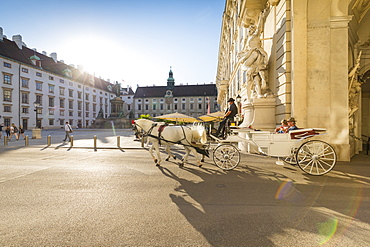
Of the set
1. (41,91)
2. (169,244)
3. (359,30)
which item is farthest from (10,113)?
(359,30)

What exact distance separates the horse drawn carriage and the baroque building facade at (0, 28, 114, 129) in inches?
1311

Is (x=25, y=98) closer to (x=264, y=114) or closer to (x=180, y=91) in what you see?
(x=264, y=114)

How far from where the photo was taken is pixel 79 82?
64.7 metres

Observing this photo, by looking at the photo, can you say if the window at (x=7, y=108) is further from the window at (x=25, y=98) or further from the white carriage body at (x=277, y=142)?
the white carriage body at (x=277, y=142)

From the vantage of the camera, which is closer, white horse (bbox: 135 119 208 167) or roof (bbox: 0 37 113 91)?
white horse (bbox: 135 119 208 167)

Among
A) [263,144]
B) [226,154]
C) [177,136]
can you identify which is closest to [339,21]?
[263,144]

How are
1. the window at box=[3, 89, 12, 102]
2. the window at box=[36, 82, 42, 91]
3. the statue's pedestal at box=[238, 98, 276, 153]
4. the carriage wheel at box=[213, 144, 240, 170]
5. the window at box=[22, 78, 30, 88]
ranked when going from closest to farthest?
the carriage wheel at box=[213, 144, 240, 170] < the statue's pedestal at box=[238, 98, 276, 153] < the window at box=[3, 89, 12, 102] < the window at box=[22, 78, 30, 88] < the window at box=[36, 82, 42, 91]

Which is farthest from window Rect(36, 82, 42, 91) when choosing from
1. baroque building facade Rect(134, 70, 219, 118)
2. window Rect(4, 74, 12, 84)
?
baroque building facade Rect(134, 70, 219, 118)

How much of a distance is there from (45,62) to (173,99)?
166 feet

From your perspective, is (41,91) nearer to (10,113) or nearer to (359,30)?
(10,113)

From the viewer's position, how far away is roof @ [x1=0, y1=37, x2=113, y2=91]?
44.3 metres

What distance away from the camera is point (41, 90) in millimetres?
50688

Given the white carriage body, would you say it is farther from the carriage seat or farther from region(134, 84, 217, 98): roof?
region(134, 84, 217, 98): roof

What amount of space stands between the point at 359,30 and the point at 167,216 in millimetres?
15146
